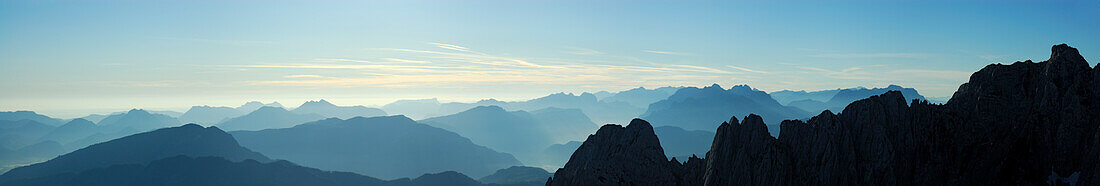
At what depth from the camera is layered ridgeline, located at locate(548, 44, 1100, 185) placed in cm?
4825

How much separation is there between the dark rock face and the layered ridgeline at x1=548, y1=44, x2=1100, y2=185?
100 centimetres

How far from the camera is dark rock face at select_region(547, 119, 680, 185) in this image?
59656 millimetres

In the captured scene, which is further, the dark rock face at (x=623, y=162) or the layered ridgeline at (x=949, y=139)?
the dark rock face at (x=623, y=162)

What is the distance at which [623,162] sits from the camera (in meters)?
60.6

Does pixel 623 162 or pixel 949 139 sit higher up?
pixel 949 139

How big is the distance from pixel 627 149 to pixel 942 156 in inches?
1282

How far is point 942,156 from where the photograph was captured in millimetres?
53281

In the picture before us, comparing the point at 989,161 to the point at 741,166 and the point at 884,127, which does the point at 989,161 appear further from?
the point at 741,166

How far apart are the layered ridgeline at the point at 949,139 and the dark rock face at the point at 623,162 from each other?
3.27 ft

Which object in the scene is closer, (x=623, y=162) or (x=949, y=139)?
(x=949, y=139)

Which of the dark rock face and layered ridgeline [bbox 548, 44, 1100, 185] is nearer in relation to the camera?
layered ridgeline [bbox 548, 44, 1100, 185]

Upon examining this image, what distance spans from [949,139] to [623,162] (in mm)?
34037

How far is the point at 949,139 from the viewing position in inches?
2112

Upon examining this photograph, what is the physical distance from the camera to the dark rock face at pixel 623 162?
5966cm
